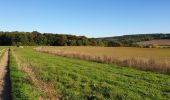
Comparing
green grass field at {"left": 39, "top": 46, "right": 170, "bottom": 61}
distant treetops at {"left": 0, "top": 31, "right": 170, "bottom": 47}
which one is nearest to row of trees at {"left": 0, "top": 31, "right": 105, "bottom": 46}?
distant treetops at {"left": 0, "top": 31, "right": 170, "bottom": 47}

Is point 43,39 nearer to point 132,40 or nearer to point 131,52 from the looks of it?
point 132,40

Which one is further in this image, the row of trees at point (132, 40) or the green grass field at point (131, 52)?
the row of trees at point (132, 40)

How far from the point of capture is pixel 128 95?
12.9 meters

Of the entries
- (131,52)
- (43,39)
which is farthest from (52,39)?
(131,52)

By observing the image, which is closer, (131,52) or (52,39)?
(131,52)

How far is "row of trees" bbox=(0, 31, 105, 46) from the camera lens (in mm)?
143175

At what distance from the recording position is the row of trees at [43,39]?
143175 mm

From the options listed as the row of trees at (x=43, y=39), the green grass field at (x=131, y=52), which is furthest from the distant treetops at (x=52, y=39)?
the green grass field at (x=131, y=52)

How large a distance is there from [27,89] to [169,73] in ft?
37.1

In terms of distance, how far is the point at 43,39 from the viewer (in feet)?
502

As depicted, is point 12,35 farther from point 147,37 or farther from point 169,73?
point 169,73

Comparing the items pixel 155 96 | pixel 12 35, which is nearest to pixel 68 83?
pixel 155 96

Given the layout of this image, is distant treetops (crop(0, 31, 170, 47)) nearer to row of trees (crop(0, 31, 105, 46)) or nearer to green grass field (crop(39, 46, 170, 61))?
row of trees (crop(0, 31, 105, 46))

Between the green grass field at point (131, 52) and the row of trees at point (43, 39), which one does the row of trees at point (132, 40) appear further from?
the green grass field at point (131, 52)
